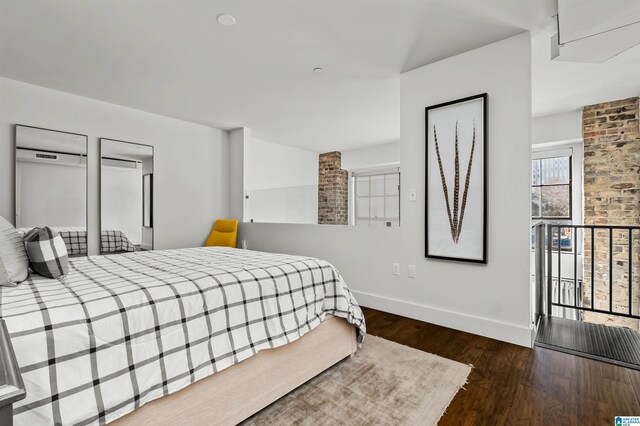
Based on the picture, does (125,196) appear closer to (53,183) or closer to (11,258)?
(53,183)

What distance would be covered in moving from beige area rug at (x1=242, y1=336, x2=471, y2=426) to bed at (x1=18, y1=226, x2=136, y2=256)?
3301 mm

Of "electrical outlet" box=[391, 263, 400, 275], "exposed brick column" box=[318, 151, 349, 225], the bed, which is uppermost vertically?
"exposed brick column" box=[318, 151, 349, 225]

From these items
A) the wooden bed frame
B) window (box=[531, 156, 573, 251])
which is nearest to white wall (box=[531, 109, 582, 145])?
window (box=[531, 156, 573, 251])

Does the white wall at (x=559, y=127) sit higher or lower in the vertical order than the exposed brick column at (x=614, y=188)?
higher

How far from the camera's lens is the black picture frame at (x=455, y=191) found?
2.57 m

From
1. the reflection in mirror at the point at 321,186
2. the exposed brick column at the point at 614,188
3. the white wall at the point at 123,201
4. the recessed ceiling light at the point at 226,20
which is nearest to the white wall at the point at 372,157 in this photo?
the reflection in mirror at the point at 321,186

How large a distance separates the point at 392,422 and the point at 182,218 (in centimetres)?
404

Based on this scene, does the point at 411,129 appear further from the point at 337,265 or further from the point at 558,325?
the point at 558,325

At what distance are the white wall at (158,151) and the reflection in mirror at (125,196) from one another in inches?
3.2

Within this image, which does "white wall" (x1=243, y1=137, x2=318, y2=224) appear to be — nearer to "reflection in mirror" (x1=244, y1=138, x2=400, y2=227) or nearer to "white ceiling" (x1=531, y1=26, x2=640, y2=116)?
"reflection in mirror" (x1=244, y1=138, x2=400, y2=227)

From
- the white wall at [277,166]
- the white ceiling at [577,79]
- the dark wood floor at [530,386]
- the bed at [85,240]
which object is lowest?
the dark wood floor at [530,386]

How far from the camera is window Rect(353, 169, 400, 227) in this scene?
3414 millimetres

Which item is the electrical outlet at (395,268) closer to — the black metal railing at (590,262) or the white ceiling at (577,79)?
the black metal railing at (590,262)

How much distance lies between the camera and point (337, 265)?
3748mm
